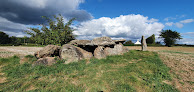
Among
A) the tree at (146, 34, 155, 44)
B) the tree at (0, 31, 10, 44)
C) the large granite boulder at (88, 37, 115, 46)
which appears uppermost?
the tree at (0, 31, 10, 44)

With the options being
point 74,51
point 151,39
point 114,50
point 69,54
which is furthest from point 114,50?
point 151,39

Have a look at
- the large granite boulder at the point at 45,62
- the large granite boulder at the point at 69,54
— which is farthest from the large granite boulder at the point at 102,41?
the large granite boulder at the point at 45,62

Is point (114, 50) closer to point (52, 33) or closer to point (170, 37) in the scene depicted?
point (52, 33)

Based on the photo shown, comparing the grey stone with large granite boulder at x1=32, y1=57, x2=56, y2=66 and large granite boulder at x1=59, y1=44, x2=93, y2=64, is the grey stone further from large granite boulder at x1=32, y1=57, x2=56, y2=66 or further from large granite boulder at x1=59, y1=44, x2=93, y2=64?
large granite boulder at x1=32, y1=57, x2=56, y2=66

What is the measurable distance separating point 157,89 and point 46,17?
10.8 metres

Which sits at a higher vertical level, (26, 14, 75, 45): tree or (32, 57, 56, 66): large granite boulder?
(26, 14, 75, 45): tree

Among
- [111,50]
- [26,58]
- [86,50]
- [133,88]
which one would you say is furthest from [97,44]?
[26,58]

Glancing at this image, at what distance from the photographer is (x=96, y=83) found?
430cm

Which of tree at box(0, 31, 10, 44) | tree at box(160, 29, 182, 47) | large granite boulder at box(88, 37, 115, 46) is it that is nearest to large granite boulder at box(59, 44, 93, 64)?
large granite boulder at box(88, 37, 115, 46)

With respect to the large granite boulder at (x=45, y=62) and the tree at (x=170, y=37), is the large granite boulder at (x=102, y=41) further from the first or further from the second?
the tree at (x=170, y=37)

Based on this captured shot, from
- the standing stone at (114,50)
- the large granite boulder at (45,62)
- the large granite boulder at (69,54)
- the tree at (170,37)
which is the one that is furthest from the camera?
the tree at (170,37)

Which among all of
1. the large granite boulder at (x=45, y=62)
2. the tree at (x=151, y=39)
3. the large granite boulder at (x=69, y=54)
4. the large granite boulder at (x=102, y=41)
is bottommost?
the large granite boulder at (x=45, y=62)

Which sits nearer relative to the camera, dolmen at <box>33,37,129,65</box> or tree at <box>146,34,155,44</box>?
dolmen at <box>33,37,129,65</box>

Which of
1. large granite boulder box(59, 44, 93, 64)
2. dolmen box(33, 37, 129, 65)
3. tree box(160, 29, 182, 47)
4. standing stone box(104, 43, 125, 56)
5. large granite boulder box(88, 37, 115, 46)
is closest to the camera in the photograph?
dolmen box(33, 37, 129, 65)
